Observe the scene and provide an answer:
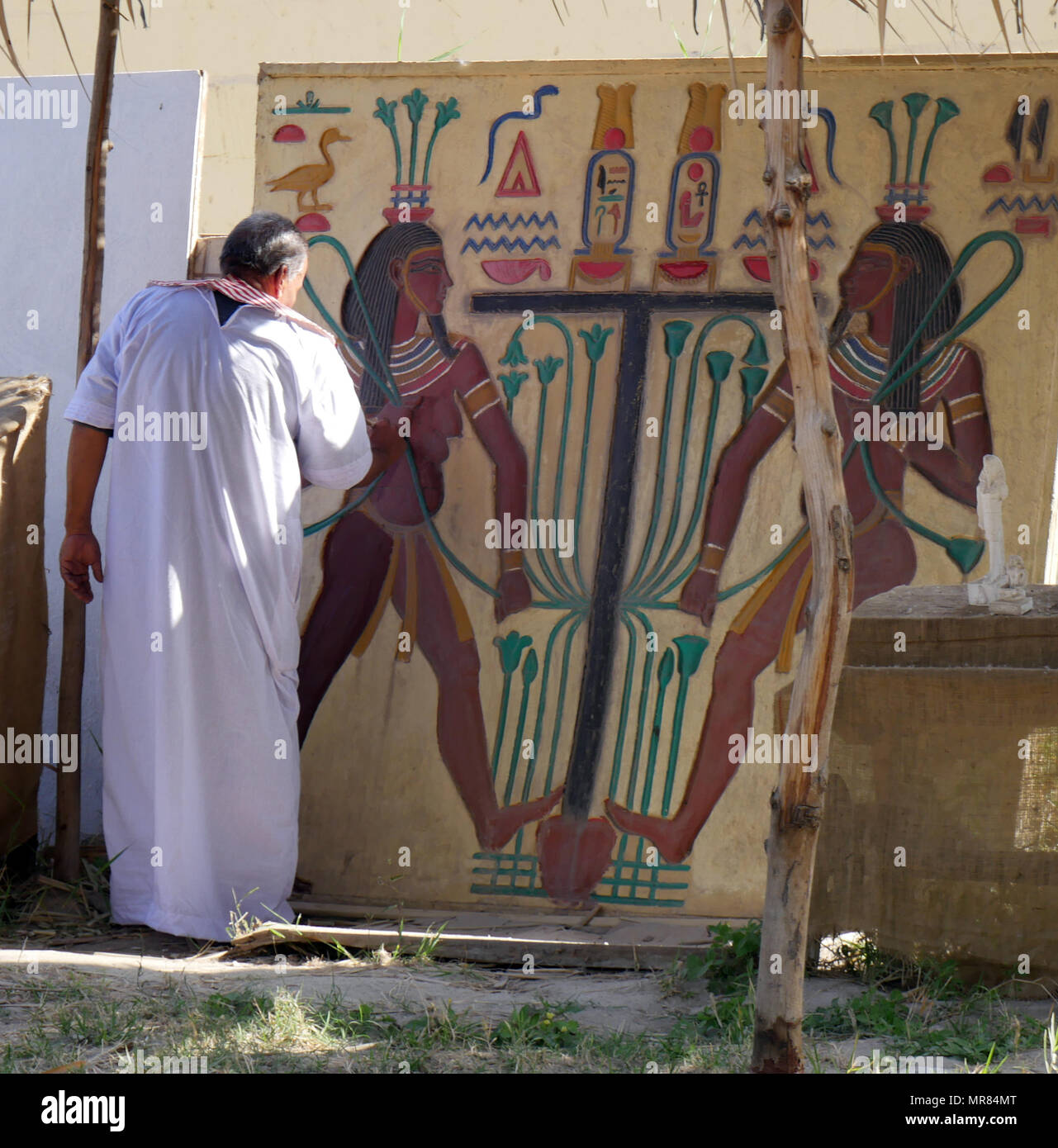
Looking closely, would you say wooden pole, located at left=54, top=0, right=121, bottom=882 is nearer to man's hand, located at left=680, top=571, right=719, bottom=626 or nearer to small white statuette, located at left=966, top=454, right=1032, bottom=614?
man's hand, located at left=680, top=571, right=719, bottom=626

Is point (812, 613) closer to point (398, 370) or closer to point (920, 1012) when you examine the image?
point (920, 1012)

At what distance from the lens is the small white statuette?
312 cm

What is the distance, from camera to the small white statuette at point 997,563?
312cm

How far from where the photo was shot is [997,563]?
317cm

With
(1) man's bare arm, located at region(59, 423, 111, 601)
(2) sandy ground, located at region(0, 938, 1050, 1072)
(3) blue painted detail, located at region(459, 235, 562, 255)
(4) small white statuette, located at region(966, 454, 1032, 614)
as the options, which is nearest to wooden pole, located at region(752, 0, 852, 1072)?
(2) sandy ground, located at region(0, 938, 1050, 1072)

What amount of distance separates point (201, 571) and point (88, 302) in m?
0.94

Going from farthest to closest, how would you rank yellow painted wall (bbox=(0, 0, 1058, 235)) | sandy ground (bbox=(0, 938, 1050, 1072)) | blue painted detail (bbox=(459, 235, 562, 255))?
yellow painted wall (bbox=(0, 0, 1058, 235))
blue painted detail (bbox=(459, 235, 562, 255))
sandy ground (bbox=(0, 938, 1050, 1072))

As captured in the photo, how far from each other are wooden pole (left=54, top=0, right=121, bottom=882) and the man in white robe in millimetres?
221

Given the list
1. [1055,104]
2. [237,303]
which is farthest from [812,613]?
[1055,104]

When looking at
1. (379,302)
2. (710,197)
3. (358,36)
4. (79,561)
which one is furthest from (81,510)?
(358,36)

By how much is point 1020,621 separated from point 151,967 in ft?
7.28

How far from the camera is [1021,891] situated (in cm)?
305

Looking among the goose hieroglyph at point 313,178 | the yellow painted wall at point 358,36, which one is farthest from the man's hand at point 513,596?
the yellow painted wall at point 358,36

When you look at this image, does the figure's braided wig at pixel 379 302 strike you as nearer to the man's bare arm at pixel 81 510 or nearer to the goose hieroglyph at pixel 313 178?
the goose hieroglyph at pixel 313 178
